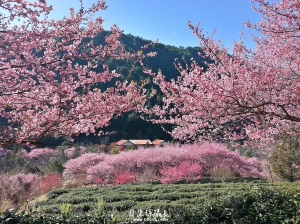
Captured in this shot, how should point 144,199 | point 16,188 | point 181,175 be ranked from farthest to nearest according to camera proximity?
point 181,175, point 16,188, point 144,199

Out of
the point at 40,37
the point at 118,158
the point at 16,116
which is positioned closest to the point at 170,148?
the point at 118,158

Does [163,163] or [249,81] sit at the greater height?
[249,81]

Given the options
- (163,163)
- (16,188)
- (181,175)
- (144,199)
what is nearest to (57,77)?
(144,199)

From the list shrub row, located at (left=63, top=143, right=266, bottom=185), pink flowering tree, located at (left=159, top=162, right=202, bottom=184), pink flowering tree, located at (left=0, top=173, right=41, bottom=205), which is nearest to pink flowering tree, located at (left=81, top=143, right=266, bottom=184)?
shrub row, located at (left=63, top=143, right=266, bottom=185)

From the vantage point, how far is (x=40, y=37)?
296 cm

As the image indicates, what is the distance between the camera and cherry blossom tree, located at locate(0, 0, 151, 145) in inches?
114

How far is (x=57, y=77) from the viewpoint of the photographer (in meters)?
3.51

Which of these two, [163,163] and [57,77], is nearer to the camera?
[57,77]

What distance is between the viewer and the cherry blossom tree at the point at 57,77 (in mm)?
2887

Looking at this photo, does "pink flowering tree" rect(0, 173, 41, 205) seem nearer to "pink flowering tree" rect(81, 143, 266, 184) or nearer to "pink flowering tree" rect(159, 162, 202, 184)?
"pink flowering tree" rect(81, 143, 266, 184)

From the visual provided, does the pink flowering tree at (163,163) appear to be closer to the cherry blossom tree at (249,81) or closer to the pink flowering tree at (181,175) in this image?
the pink flowering tree at (181,175)

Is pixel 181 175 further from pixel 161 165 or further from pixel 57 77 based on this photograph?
pixel 57 77

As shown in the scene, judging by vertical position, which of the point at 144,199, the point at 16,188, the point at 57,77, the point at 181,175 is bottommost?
the point at 16,188

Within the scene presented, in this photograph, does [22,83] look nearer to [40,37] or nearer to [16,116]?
[16,116]
